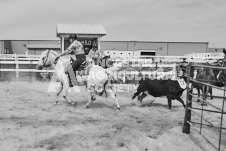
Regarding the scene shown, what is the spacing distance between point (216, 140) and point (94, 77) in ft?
13.0

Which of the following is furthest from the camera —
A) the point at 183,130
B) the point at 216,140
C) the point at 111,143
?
the point at 183,130

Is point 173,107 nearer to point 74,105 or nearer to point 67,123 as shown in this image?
point 74,105

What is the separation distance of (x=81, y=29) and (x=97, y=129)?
1303 cm

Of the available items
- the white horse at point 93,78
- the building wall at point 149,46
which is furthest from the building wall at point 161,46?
the white horse at point 93,78

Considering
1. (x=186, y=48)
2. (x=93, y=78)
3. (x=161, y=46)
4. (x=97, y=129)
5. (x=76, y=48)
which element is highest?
(x=161, y=46)

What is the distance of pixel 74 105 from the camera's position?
7453mm

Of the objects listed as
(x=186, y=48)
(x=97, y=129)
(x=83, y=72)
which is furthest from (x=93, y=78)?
(x=186, y=48)

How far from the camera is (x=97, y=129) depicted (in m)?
4.94

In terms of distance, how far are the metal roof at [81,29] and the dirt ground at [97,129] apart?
927 centimetres

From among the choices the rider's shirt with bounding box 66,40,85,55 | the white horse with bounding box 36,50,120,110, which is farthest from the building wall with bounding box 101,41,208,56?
the rider's shirt with bounding box 66,40,85,55

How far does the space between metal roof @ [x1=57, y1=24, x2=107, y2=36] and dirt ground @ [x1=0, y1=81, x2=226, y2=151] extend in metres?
9.27

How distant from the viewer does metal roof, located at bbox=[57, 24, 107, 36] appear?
16.1m

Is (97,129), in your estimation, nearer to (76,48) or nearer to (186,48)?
(76,48)

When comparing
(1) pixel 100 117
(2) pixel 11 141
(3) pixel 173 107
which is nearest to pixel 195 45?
(3) pixel 173 107
